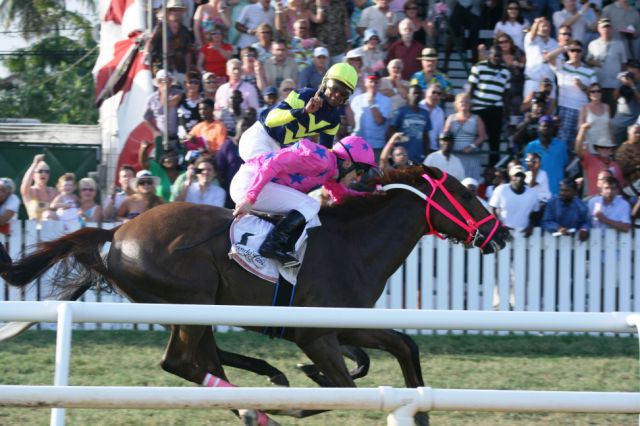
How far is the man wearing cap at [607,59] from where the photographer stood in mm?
11297

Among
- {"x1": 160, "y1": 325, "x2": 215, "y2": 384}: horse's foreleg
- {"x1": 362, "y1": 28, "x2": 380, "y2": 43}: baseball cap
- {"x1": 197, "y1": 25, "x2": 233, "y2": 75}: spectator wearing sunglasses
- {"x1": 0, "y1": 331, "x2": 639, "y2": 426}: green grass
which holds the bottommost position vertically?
{"x1": 0, "y1": 331, "x2": 639, "y2": 426}: green grass

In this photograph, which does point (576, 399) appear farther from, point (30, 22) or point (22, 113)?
point (30, 22)

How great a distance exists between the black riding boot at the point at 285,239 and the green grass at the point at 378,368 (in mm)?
959

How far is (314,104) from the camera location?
5797mm

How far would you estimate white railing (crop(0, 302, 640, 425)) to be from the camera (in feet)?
10.1

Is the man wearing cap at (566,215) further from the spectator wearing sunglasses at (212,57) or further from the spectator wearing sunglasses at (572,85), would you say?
the spectator wearing sunglasses at (212,57)

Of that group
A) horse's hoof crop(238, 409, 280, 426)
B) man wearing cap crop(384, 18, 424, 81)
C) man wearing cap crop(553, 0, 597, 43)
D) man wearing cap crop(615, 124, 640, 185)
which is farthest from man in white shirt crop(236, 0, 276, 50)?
horse's hoof crop(238, 409, 280, 426)

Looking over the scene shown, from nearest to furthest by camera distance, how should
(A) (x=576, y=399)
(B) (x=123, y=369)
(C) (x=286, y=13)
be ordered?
(A) (x=576, y=399) → (B) (x=123, y=369) → (C) (x=286, y=13)

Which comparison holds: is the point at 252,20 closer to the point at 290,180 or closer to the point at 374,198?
the point at 374,198

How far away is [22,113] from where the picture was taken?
22.7 m

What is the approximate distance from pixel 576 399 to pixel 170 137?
770 cm

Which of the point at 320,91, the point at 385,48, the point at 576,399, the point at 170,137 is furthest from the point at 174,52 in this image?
the point at 576,399

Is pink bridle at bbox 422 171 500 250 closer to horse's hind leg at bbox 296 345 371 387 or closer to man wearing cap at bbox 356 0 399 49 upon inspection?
horse's hind leg at bbox 296 345 371 387

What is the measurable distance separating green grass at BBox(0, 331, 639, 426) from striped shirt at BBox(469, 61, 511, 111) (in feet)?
9.23
